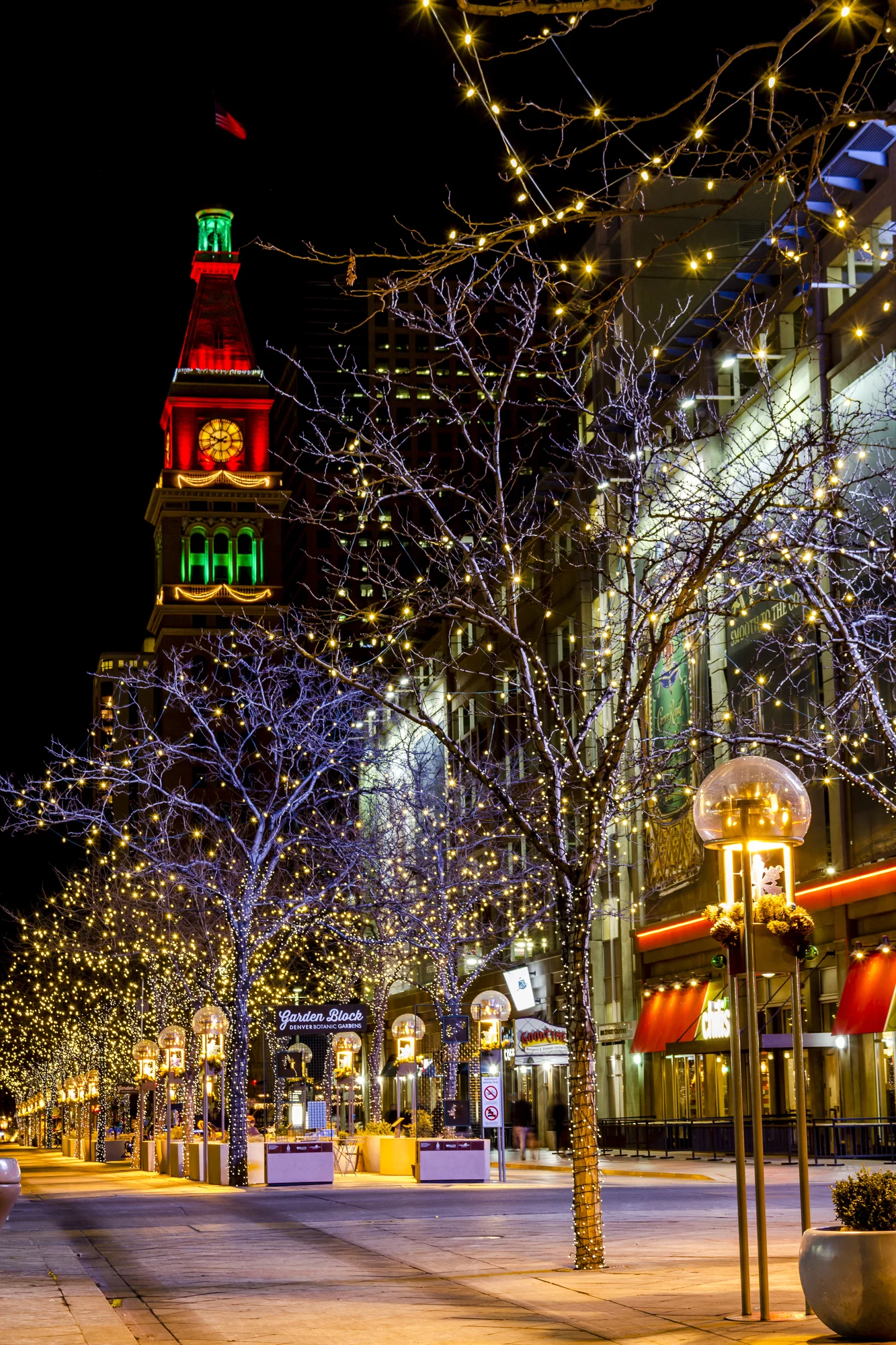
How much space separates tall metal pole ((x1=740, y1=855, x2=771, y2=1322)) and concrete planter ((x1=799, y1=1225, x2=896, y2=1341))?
1.14 meters

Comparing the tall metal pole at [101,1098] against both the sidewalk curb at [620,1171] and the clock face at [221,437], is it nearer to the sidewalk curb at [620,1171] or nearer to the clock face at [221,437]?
the sidewalk curb at [620,1171]

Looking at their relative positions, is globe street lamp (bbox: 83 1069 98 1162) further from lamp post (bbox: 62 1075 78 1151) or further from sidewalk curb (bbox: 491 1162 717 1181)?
sidewalk curb (bbox: 491 1162 717 1181)

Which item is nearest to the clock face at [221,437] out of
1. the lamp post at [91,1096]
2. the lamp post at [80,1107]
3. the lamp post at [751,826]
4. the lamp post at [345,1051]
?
the lamp post at [80,1107]

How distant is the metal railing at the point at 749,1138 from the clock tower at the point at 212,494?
109044 millimetres

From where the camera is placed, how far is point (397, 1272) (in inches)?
637

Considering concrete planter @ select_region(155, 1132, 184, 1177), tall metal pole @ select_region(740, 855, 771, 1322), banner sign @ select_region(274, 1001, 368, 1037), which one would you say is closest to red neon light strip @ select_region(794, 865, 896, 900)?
banner sign @ select_region(274, 1001, 368, 1037)

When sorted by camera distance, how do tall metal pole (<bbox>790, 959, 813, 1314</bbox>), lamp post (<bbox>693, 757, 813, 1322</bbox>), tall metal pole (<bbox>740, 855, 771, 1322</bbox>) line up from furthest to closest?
lamp post (<bbox>693, 757, 813, 1322</bbox>), tall metal pole (<bbox>740, 855, 771, 1322</bbox>), tall metal pole (<bbox>790, 959, 813, 1314</bbox>)

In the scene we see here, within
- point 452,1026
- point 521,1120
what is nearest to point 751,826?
point 452,1026

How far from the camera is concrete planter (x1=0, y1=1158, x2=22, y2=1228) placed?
889cm

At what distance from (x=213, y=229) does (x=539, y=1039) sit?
130 m

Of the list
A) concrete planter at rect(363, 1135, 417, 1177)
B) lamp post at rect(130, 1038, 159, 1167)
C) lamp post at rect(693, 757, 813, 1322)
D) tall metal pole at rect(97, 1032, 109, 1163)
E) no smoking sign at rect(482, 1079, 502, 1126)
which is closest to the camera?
lamp post at rect(693, 757, 813, 1322)

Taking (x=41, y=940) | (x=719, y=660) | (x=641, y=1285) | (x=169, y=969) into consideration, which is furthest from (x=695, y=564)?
(x=41, y=940)

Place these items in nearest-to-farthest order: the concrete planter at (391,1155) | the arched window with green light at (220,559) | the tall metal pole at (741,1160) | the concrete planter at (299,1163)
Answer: the tall metal pole at (741,1160), the concrete planter at (299,1163), the concrete planter at (391,1155), the arched window with green light at (220,559)

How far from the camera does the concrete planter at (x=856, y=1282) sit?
32.4ft
